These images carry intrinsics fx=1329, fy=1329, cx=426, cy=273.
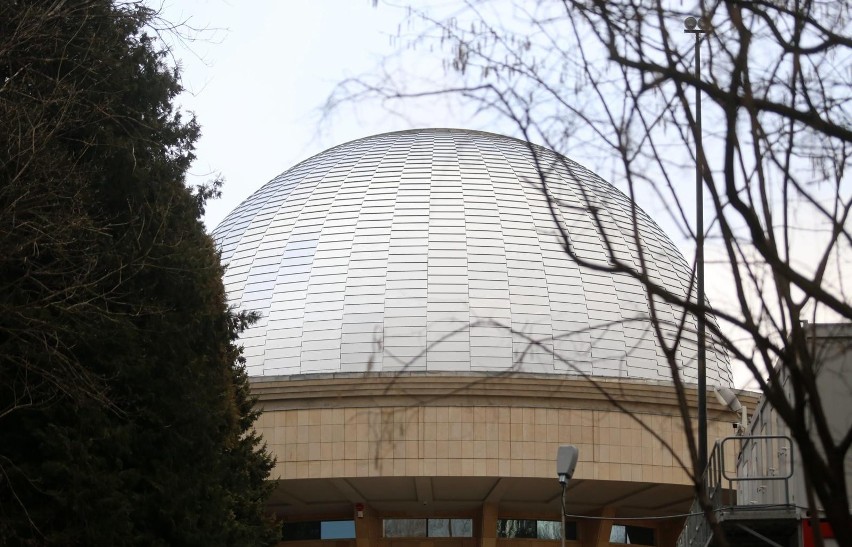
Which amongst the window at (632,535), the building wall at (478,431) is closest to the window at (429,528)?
the window at (632,535)

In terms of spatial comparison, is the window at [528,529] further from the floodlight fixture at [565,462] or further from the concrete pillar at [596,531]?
the floodlight fixture at [565,462]

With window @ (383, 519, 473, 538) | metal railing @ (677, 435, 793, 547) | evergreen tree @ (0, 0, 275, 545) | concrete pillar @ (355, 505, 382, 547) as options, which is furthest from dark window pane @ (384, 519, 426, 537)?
metal railing @ (677, 435, 793, 547)

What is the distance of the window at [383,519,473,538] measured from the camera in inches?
1342

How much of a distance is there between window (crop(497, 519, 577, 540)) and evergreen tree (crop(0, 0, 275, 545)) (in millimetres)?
15943

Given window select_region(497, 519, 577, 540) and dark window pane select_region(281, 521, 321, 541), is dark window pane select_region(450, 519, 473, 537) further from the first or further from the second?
dark window pane select_region(281, 521, 321, 541)

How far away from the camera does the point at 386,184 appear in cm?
3825

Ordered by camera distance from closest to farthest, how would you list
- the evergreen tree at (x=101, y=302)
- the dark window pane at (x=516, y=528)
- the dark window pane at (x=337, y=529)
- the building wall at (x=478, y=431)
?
the evergreen tree at (x=101, y=302) < the building wall at (x=478, y=431) < the dark window pane at (x=516, y=528) < the dark window pane at (x=337, y=529)

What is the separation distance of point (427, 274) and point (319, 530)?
721 centimetres

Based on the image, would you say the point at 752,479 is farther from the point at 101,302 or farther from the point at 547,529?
the point at 547,529

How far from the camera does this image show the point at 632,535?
35.0 m

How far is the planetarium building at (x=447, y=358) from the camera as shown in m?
30.4

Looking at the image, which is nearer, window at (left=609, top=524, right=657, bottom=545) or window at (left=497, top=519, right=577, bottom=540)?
window at (left=497, top=519, right=577, bottom=540)

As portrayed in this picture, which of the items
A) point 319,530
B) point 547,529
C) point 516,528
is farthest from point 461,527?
point 319,530

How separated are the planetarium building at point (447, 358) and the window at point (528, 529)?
0.05 m
